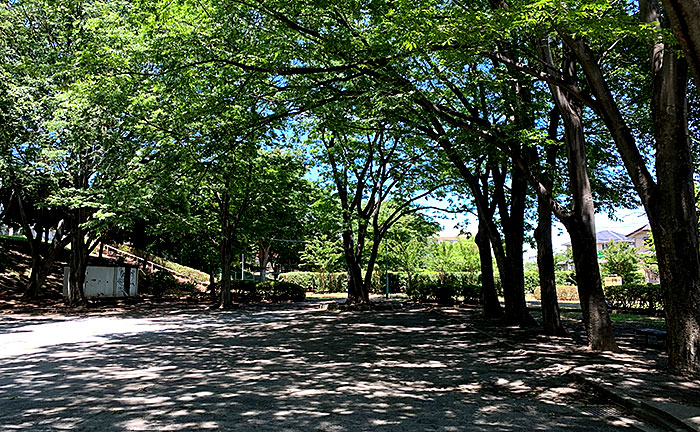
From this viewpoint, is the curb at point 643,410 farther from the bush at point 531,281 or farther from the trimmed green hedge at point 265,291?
the bush at point 531,281

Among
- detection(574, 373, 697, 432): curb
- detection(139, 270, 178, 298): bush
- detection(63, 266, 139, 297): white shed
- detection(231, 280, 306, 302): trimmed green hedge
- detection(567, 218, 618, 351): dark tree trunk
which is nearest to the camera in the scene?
detection(574, 373, 697, 432): curb

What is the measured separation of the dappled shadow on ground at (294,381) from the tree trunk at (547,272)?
28.5 inches

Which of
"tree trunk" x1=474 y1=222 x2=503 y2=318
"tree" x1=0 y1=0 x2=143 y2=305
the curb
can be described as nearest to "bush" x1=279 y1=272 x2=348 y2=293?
"tree" x1=0 y1=0 x2=143 y2=305

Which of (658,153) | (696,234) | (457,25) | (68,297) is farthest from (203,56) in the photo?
(68,297)

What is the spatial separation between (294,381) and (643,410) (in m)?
4.35

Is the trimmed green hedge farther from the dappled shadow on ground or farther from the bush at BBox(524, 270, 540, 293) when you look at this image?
the bush at BBox(524, 270, 540, 293)

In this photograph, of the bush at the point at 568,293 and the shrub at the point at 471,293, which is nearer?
the shrub at the point at 471,293

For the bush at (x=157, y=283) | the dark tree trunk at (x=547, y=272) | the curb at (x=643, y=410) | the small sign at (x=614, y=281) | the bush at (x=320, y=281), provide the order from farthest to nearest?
the bush at (x=320, y=281) < the bush at (x=157, y=283) < the small sign at (x=614, y=281) < the dark tree trunk at (x=547, y=272) < the curb at (x=643, y=410)

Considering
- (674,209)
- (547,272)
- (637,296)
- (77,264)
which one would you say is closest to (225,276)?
(77,264)

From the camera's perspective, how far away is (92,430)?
14.8 feet

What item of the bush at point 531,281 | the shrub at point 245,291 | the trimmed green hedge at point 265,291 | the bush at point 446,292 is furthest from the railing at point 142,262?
the bush at point 531,281

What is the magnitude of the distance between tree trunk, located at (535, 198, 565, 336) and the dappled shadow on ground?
725 millimetres

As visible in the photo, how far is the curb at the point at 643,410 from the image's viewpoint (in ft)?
15.3

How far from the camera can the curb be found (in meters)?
4.67
